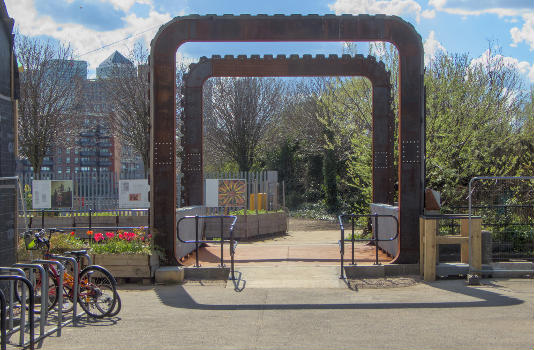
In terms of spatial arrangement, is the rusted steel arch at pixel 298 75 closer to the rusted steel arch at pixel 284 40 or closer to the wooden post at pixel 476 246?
the rusted steel arch at pixel 284 40

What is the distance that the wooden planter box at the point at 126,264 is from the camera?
11.3 meters

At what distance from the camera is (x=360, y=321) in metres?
8.18

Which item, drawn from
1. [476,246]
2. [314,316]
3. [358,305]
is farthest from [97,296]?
[476,246]

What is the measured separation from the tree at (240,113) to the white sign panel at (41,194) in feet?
63.7

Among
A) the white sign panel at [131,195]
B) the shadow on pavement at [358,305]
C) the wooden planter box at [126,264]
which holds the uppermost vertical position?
the white sign panel at [131,195]

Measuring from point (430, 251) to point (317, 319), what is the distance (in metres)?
3.82

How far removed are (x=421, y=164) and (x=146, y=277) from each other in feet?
19.1

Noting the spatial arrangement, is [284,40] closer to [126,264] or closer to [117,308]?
[126,264]

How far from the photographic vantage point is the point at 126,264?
11297mm

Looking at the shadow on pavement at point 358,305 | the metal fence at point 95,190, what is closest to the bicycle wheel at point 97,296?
the shadow on pavement at point 358,305

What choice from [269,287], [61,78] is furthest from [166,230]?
[61,78]

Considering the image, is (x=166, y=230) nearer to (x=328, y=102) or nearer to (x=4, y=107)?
(x=4, y=107)

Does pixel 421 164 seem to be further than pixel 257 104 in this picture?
No

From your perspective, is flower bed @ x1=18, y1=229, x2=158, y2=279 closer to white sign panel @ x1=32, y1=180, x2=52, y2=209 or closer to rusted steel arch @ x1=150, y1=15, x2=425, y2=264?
rusted steel arch @ x1=150, y1=15, x2=425, y2=264
